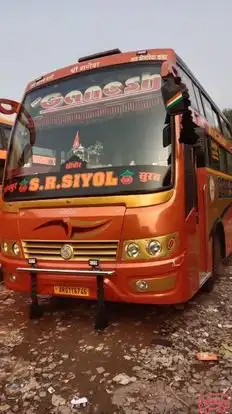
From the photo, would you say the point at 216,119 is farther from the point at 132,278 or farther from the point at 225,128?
the point at 132,278

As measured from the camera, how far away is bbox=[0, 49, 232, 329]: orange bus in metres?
4.02

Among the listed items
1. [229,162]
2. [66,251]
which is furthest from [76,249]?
[229,162]

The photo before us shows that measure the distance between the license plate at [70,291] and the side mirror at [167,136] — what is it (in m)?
1.83

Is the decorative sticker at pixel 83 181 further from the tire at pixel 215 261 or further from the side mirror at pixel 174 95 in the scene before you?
the tire at pixel 215 261

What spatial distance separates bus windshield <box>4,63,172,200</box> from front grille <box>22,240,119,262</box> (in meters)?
0.53

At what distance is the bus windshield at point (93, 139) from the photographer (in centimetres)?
417

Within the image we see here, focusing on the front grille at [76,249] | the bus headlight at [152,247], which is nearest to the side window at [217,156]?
the bus headlight at [152,247]

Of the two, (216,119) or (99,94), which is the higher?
(216,119)

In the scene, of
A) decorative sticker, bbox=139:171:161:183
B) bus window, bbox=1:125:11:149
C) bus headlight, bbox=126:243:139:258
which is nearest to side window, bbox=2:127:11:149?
bus window, bbox=1:125:11:149

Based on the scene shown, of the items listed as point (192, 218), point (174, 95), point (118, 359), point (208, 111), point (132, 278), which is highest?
point (208, 111)

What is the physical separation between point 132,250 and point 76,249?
661 millimetres

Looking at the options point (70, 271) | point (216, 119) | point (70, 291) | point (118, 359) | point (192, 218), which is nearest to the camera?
point (118, 359)

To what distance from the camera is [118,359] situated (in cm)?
384

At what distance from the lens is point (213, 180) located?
6.00 metres
